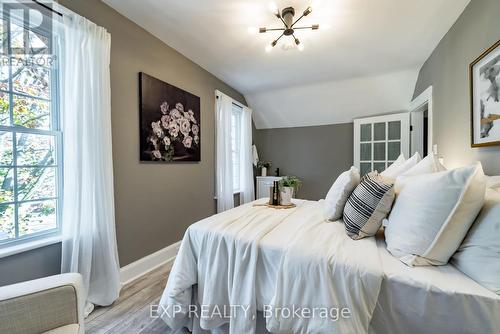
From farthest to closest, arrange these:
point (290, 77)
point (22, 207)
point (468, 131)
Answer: point (290, 77), point (468, 131), point (22, 207)

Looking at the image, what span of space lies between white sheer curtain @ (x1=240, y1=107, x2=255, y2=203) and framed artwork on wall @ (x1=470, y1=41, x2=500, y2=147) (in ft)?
9.84

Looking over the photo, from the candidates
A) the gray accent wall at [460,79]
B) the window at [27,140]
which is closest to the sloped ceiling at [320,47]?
the gray accent wall at [460,79]

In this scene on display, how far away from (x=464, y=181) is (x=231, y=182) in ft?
9.59

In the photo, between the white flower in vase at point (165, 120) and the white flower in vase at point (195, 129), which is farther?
the white flower in vase at point (195, 129)

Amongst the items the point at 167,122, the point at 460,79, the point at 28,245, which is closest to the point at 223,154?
the point at 167,122

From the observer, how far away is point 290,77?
11.0ft

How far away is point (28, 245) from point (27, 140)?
0.71 m

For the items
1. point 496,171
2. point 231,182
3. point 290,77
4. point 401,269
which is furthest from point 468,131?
point 231,182

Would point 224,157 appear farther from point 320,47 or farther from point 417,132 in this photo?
point 417,132

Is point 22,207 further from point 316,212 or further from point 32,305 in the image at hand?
point 316,212

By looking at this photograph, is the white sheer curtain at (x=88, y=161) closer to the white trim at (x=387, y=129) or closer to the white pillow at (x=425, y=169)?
the white pillow at (x=425, y=169)

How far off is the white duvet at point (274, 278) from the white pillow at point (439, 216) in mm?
179

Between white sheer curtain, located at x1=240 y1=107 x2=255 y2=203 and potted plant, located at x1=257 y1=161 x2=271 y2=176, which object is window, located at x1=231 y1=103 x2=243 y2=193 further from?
potted plant, located at x1=257 y1=161 x2=271 y2=176

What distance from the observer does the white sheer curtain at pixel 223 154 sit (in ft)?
10.7
